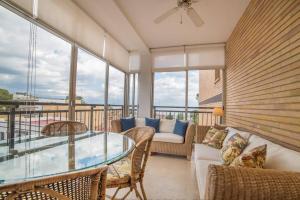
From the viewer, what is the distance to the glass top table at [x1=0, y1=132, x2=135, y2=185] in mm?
1058

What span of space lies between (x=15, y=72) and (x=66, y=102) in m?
1.03

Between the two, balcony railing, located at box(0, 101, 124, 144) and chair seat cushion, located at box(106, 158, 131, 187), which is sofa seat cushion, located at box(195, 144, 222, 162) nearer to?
chair seat cushion, located at box(106, 158, 131, 187)

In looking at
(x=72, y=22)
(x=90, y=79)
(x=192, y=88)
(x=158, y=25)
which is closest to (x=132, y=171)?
(x=72, y=22)

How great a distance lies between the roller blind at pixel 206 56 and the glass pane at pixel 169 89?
1.61 feet

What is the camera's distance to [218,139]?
2.96 m

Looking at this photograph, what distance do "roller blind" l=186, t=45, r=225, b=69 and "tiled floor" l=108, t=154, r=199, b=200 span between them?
276cm

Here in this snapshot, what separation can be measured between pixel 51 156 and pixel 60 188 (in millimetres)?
789

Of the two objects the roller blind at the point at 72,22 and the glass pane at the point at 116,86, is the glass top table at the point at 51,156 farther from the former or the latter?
the glass pane at the point at 116,86

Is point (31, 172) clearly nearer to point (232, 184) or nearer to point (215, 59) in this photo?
point (232, 184)

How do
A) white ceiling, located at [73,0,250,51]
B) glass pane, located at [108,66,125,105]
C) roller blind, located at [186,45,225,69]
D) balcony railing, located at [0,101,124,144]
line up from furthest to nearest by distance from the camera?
roller blind, located at [186,45,225,69], glass pane, located at [108,66,125,105], white ceiling, located at [73,0,250,51], balcony railing, located at [0,101,124,144]

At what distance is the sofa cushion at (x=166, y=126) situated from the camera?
431 cm

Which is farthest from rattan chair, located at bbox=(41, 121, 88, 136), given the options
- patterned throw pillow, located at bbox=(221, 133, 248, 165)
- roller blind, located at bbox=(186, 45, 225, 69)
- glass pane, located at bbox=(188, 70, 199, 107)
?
roller blind, located at bbox=(186, 45, 225, 69)

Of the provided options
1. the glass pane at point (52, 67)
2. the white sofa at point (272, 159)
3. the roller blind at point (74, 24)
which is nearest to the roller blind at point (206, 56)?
the roller blind at point (74, 24)

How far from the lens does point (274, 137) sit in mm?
2043
